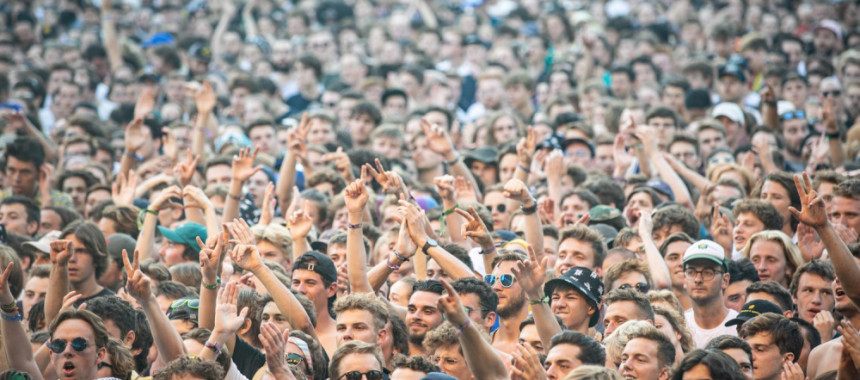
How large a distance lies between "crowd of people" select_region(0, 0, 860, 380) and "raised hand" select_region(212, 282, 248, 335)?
18 mm

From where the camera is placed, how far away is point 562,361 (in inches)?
242

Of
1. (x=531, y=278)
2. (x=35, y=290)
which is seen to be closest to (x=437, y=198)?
(x=35, y=290)

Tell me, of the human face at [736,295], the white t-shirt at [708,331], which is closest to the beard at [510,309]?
the white t-shirt at [708,331]

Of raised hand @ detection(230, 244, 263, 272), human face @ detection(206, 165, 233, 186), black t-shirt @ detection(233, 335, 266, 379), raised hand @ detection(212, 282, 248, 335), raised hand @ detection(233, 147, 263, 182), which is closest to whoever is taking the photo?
raised hand @ detection(212, 282, 248, 335)

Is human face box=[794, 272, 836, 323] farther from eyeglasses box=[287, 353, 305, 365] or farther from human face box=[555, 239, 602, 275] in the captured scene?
eyeglasses box=[287, 353, 305, 365]

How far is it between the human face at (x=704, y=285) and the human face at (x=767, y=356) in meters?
1.09

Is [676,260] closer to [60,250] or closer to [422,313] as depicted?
[422,313]

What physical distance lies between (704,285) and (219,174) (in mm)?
5728

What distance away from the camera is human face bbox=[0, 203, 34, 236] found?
10672 mm

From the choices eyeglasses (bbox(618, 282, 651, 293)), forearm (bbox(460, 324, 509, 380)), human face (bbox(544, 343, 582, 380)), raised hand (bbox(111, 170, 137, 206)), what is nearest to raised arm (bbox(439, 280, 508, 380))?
forearm (bbox(460, 324, 509, 380))

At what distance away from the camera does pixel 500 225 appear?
426 inches

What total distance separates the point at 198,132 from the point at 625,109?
5.28 meters

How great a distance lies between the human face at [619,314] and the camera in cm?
721

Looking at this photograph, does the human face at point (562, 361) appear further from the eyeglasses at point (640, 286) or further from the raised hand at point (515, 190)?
the raised hand at point (515, 190)
